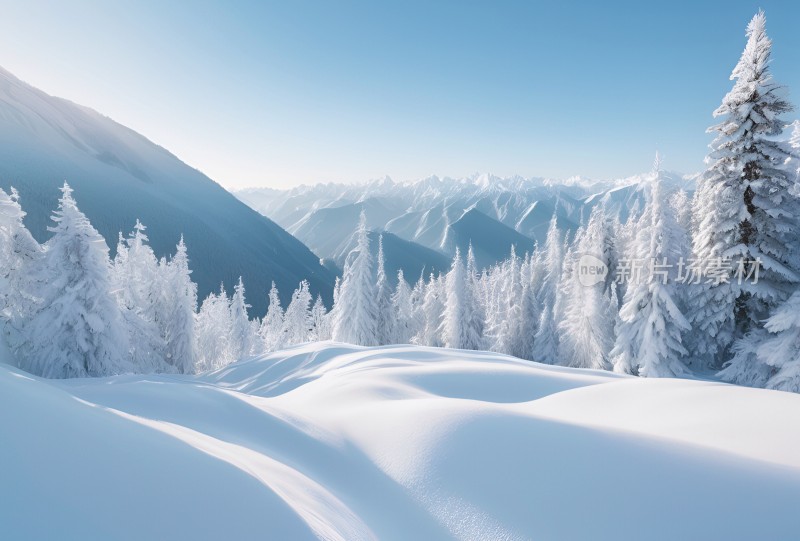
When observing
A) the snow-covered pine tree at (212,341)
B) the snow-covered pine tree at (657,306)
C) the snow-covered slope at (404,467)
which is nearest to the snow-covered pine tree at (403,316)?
the snow-covered pine tree at (212,341)

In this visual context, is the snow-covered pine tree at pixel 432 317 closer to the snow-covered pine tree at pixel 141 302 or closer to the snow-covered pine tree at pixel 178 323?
the snow-covered pine tree at pixel 178 323

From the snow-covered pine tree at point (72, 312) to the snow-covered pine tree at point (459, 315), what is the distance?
27707 mm

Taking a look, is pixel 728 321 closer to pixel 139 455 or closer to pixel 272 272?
pixel 139 455

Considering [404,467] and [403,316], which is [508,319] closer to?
[403,316]

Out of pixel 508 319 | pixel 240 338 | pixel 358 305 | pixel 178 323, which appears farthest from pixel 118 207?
pixel 508 319

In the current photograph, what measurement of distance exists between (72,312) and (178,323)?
10.5 meters

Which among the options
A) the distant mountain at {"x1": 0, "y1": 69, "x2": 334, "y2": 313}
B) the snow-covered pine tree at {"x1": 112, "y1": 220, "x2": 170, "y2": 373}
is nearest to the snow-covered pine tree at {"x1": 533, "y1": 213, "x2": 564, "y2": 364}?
the snow-covered pine tree at {"x1": 112, "y1": 220, "x2": 170, "y2": 373}

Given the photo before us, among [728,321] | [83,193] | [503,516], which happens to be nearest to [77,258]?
[503,516]

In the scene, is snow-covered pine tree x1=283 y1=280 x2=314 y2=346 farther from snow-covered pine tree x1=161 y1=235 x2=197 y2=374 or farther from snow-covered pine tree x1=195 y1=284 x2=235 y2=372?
snow-covered pine tree x1=161 y1=235 x2=197 y2=374

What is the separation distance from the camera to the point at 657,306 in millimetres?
18781

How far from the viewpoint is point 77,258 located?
61.2 feet

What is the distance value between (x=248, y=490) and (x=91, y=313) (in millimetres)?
21036

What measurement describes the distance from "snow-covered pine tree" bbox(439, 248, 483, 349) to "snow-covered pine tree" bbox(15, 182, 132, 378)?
27.7 meters

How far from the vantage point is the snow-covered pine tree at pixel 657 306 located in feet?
60.3
